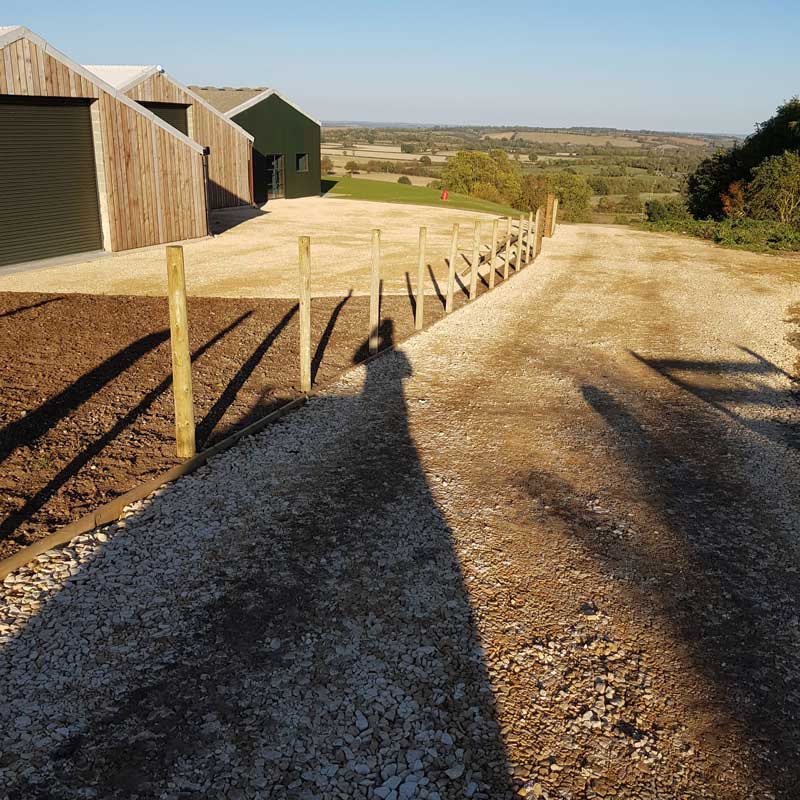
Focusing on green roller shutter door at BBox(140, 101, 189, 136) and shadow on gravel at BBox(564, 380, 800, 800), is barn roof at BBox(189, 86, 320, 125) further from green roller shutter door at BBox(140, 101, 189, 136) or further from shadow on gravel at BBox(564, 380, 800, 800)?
shadow on gravel at BBox(564, 380, 800, 800)

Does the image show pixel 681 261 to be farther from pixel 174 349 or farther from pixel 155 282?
pixel 174 349

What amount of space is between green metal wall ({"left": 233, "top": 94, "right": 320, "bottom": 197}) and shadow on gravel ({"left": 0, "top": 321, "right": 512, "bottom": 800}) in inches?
1136

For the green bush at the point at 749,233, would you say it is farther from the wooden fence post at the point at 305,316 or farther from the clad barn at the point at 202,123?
the wooden fence post at the point at 305,316

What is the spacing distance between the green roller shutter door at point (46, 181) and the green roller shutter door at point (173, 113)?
846 centimetres

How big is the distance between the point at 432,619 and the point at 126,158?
666 inches

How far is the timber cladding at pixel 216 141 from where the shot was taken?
80.8ft

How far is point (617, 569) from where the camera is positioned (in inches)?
201

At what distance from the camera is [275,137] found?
33.4 meters

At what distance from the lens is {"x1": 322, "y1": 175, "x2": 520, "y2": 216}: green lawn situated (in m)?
37.9

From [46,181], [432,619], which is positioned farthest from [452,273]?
[46,181]

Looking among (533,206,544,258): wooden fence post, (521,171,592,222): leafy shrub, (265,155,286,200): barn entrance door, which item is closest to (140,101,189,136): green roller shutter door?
(265,155,286,200): barn entrance door

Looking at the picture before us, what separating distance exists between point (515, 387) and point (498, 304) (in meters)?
5.36

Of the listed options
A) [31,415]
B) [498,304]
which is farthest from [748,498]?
[498,304]

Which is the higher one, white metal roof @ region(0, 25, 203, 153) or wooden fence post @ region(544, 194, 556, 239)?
white metal roof @ region(0, 25, 203, 153)
